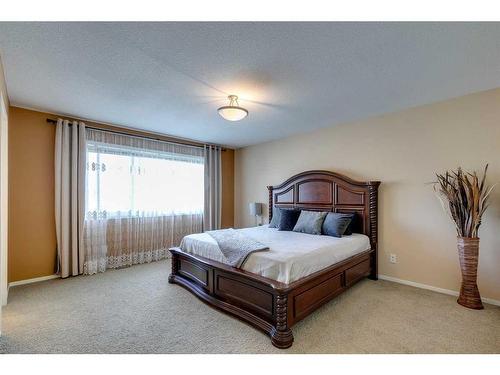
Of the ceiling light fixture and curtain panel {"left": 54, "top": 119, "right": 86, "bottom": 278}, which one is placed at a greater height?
the ceiling light fixture

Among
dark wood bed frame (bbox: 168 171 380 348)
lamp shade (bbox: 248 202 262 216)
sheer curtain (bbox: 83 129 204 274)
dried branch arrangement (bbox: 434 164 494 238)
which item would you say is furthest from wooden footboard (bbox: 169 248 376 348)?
lamp shade (bbox: 248 202 262 216)

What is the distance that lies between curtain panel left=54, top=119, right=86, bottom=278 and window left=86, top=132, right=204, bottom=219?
0.15m

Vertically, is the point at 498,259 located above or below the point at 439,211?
below

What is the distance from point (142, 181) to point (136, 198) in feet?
1.05

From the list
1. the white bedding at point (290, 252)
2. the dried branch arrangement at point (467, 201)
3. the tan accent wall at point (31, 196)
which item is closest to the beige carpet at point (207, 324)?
the tan accent wall at point (31, 196)

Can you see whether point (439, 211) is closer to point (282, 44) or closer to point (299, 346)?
point (299, 346)

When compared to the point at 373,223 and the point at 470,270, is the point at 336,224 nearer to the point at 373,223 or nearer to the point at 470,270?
the point at 373,223

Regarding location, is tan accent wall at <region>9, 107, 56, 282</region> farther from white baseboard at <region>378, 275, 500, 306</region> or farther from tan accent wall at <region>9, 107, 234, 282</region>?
white baseboard at <region>378, 275, 500, 306</region>

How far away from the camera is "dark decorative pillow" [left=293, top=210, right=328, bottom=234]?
357cm

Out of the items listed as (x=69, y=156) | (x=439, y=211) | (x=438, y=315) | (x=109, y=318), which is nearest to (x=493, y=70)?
(x=439, y=211)

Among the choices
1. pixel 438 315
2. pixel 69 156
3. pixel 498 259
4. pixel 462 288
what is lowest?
pixel 438 315

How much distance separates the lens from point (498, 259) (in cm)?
262

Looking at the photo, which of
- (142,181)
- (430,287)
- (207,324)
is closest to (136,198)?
(142,181)
